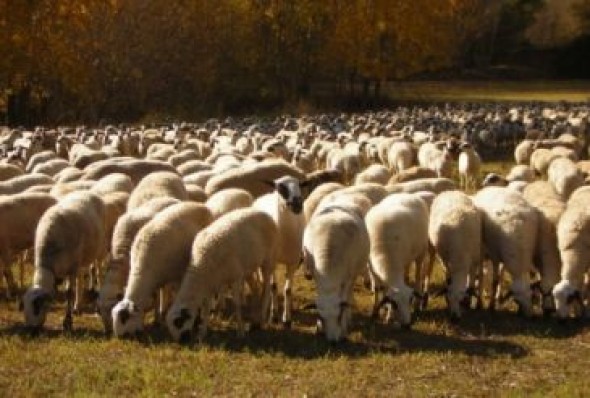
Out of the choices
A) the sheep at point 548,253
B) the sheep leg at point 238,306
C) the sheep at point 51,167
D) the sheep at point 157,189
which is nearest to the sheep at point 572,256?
the sheep at point 548,253

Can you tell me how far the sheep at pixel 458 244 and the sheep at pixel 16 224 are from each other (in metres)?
5.84

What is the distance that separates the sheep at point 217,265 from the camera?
33.3 feet

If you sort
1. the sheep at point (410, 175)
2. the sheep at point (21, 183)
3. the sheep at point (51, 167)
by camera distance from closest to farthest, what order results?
1. the sheep at point (21, 183)
2. the sheep at point (410, 175)
3. the sheep at point (51, 167)

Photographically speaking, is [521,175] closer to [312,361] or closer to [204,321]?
[204,321]

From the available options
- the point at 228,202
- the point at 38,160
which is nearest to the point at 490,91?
the point at 38,160

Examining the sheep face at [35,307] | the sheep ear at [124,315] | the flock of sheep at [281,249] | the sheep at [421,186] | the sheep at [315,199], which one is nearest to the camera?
the sheep ear at [124,315]

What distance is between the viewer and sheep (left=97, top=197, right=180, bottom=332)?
10.8m

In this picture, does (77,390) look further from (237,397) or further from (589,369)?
(589,369)

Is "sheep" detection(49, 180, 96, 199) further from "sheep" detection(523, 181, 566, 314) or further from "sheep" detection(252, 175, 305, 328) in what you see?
"sheep" detection(523, 181, 566, 314)

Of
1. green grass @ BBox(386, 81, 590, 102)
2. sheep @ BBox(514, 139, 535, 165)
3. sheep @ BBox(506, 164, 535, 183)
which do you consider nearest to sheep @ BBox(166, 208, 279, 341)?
sheep @ BBox(506, 164, 535, 183)

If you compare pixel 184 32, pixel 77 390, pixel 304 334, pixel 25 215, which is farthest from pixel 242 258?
pixel 184 32

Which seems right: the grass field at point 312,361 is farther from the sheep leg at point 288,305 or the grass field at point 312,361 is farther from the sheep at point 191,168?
the sheep at point 191,168

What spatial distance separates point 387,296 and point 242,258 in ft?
6.21

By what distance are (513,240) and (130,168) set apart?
366 inches
